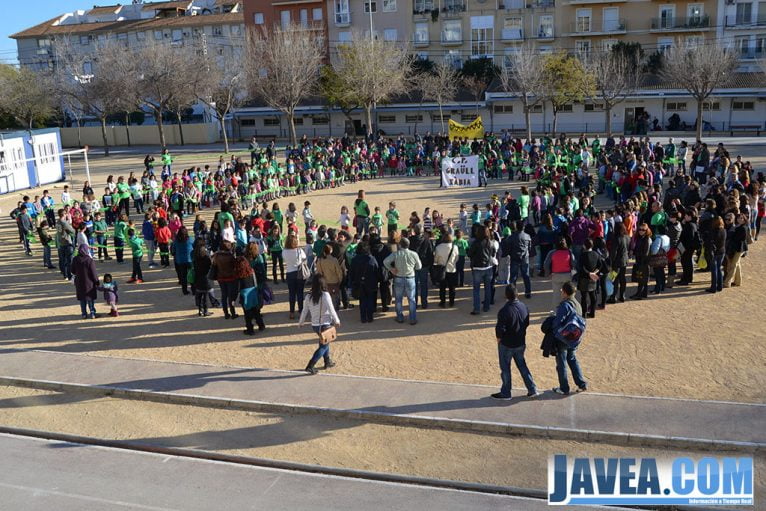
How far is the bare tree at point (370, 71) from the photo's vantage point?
157 feet

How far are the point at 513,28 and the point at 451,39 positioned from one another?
5.03 meters

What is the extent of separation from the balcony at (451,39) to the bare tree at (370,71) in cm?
A: 832

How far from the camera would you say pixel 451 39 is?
188ft

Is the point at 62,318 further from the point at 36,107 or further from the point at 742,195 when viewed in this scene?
the point at 36,107

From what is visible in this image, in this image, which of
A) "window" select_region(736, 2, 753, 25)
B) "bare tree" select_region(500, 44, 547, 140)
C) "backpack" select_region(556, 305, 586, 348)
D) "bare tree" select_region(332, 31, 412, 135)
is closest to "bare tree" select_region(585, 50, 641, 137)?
"bare tree" select_region(500, 44, 547, 140)

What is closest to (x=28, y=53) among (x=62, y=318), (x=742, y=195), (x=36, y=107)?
(x=36, y=107)

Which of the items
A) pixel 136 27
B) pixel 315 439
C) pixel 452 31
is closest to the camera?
pixel 315 439

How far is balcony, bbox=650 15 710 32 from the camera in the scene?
170 feet

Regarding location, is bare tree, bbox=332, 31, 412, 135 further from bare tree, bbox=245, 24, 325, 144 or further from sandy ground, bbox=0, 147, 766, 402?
sandy ground, bbox=0, 147, 766, 402

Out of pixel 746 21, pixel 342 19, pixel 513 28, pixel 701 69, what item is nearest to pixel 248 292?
pixel 701 69

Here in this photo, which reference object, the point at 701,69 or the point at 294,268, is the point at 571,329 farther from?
the point at 701,69

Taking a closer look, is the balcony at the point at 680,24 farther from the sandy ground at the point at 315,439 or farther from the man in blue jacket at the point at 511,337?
the sandy ground at the point at 315,439

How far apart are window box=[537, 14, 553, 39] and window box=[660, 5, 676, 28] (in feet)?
26.8

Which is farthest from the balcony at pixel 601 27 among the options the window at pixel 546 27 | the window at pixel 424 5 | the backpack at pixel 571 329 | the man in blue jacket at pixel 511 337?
the man in blue jacket at pixel 511 337
